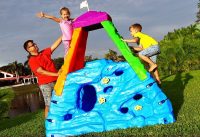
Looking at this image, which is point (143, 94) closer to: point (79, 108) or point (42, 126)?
point (79, 108)

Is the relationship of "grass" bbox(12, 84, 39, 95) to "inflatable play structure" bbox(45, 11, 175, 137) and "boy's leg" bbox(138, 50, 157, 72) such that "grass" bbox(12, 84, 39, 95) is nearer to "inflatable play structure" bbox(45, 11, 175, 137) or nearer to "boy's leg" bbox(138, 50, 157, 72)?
"boy's leg" bbox(138, 50, 157, 72)

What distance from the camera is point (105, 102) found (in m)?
6.62

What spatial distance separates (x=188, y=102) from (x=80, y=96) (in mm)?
2842

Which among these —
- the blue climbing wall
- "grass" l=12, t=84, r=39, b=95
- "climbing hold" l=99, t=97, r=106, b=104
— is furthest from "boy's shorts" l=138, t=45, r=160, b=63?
"grass" l=12, t=84, r=39, b=95

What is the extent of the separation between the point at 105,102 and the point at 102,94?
0.15 metres

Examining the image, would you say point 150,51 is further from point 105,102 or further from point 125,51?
point 105,102

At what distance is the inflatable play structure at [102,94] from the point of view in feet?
20.9

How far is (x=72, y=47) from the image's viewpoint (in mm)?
6777

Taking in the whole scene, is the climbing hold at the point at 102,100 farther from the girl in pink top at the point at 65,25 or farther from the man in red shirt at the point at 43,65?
the girl in pink top at the point at 65,25

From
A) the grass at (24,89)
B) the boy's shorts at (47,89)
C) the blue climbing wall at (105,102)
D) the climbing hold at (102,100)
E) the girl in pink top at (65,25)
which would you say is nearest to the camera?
the blue climbing wall at (105,102)

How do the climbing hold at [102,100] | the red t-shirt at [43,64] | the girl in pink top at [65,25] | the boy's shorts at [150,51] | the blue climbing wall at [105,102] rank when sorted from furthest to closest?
the boy's shorts at [150,51], the girl in pink top at [65,25], the red t-shirt at [43,64], the climbing hold at [102,100], the blue climbing wall at [105,102]

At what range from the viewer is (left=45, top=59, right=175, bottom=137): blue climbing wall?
6.34 metres

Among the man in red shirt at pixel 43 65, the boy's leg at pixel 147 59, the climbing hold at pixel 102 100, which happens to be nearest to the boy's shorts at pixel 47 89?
the man in red shirt at pixel 43 65

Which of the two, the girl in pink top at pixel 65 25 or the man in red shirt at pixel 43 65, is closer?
the man in red shirt at pixel 43 65
